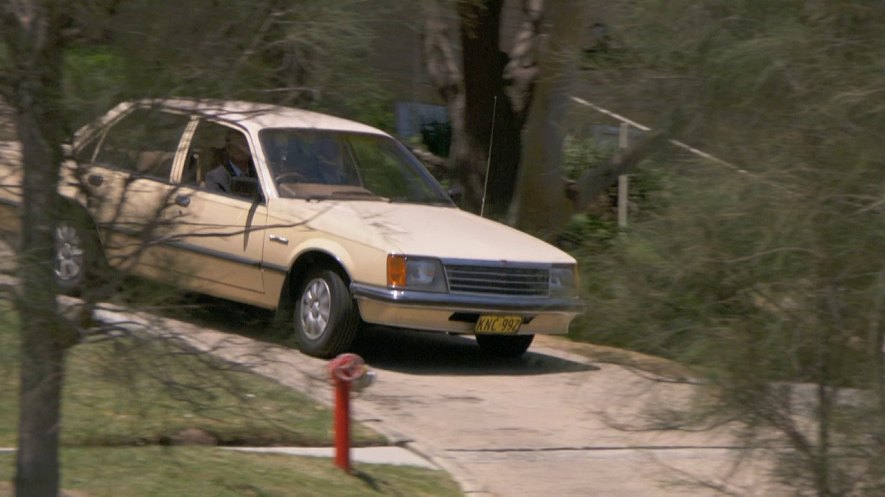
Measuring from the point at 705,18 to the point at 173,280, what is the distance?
2.75 metres

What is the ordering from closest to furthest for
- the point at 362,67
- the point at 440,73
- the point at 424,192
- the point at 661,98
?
the point at 362,67 < the point at 661,98 < the point at 424,192 < the point at 440,73

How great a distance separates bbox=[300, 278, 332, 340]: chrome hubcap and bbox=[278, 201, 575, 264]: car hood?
45 centimetres

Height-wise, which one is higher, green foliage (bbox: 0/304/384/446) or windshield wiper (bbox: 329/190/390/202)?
windshield wiper (bbox: 329/190/390/202)

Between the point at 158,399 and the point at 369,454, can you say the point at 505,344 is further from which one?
the point at 158,399

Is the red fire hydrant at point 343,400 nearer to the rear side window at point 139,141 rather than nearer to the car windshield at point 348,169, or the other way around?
the car windshield at point 348,169

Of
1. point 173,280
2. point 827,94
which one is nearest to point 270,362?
point 173,280

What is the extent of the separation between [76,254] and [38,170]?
0.32 metres

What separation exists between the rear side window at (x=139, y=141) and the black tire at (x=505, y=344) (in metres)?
5.72

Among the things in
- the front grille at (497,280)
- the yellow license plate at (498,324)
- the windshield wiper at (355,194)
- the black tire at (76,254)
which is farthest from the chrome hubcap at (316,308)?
the black tire at (76,254)

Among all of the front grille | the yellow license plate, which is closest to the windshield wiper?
the front grille

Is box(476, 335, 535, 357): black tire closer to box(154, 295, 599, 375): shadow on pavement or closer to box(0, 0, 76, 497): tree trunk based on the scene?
box(154, 295, 599, 375): shadow on pavement

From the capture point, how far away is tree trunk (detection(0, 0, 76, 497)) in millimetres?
4184

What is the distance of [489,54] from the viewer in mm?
13664

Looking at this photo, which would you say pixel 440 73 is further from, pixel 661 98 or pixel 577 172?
pixel 661 98
